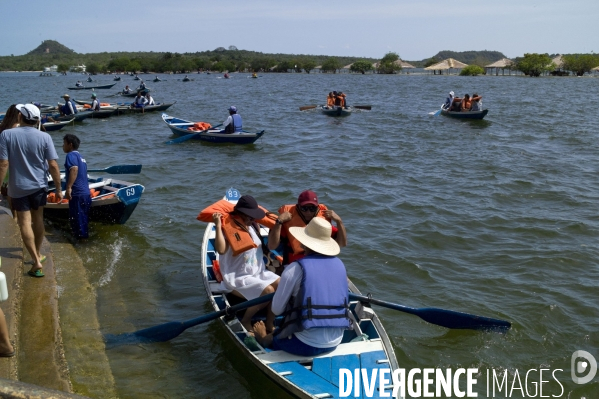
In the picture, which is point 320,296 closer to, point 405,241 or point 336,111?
point 405,241

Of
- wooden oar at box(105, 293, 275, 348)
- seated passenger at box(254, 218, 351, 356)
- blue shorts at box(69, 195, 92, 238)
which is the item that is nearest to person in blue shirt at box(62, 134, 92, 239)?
blue shorts at box(69, 195, 92, 238)

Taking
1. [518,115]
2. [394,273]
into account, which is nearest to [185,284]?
[394,273]

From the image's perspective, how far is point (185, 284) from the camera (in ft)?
27.3

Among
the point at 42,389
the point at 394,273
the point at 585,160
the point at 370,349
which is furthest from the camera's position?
the point at 585,160

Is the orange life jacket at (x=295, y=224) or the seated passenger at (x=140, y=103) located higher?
the seated passenger at (x=140, y=103)

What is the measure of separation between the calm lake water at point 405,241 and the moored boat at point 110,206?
0.91 ft

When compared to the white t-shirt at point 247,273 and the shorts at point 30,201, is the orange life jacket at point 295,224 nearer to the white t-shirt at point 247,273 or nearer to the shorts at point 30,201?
the white t-shirt at point 247,273

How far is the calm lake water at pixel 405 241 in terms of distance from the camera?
21.0 ft

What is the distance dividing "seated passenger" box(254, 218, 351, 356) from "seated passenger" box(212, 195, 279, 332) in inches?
39.3

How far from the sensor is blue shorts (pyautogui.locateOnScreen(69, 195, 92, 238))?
880 cm

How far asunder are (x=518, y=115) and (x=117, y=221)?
2467 centimetres

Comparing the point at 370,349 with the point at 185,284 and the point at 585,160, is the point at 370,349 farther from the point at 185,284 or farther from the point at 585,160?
the point at 585,160

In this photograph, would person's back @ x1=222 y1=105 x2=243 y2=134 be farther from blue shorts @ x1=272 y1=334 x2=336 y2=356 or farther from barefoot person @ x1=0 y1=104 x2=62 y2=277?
blue shorts @ x1=272 y1=334 x2=336 y2=356

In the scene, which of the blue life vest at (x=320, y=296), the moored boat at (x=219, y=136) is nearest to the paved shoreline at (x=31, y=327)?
the blue life vest at (x=320, y=296)
